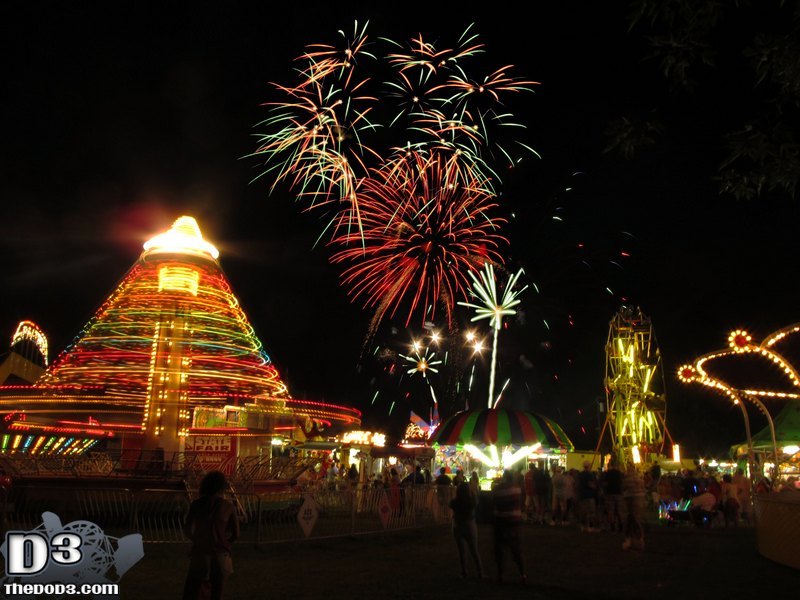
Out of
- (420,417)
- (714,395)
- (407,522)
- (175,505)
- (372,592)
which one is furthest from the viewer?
(420,417)

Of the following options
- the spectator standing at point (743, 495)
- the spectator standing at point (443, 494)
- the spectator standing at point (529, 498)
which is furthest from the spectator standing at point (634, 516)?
the spectator standing at point (743, 495)

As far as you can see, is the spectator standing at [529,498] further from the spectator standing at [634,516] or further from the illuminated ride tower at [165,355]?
the illuminated ride tower at [165,355]

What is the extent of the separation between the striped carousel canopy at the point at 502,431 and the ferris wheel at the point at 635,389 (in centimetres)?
1698

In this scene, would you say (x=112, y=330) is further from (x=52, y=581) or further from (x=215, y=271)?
(x=52, y=581)

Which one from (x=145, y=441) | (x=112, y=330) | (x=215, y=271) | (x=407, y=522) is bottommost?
(x=407, y=522)

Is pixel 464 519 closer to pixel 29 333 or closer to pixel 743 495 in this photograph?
pixel 743 495

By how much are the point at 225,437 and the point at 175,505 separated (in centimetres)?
1163

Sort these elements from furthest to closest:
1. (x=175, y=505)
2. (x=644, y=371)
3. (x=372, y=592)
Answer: (x=644, y=371)
(x=175, y=505)
(x=372, y=592)

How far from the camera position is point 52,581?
270 inches

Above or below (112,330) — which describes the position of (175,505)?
below

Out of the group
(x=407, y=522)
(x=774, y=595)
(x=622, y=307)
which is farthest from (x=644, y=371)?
(x=774, y=595)

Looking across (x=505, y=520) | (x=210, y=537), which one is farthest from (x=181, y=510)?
(x=210, y=537)

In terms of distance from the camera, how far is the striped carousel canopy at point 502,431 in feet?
66.7

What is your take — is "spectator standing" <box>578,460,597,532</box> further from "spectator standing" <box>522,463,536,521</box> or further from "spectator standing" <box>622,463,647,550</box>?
"spectator standing" <box>622,463,647,550</box>
